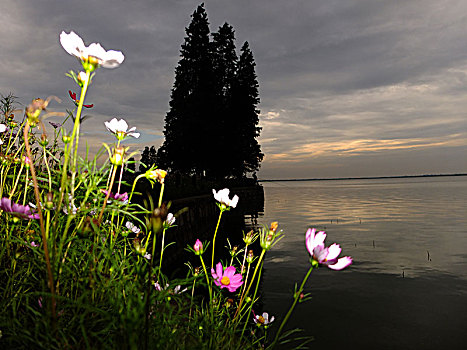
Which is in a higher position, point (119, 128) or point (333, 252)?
point (119, 128)

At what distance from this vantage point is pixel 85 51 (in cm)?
118

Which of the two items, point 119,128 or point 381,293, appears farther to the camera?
point 381,293

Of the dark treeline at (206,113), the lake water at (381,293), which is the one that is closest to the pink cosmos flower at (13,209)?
the lake water at (381,293)

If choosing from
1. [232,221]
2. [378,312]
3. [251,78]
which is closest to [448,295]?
[378,312]

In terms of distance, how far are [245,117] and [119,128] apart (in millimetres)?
30822

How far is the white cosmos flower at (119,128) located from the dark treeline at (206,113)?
2417 cm

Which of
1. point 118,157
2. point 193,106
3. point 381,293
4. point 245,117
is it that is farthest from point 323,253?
point 245,117

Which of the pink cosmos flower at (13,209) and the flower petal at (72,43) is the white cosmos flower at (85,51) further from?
the pink cosmos flower at (13,209)

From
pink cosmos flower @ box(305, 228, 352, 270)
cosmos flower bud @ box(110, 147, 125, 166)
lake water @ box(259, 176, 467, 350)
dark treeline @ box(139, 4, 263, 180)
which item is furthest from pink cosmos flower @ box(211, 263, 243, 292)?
dark treeline @ box(139, 4, 263, 180)

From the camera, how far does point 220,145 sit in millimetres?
27109

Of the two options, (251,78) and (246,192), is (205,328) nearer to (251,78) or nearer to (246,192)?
(246,192)

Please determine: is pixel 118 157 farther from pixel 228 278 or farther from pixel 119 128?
pixel 228 278

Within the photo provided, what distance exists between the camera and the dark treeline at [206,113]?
26500 mm

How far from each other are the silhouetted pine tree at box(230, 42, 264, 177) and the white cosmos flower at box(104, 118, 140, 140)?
2693 centimetres
